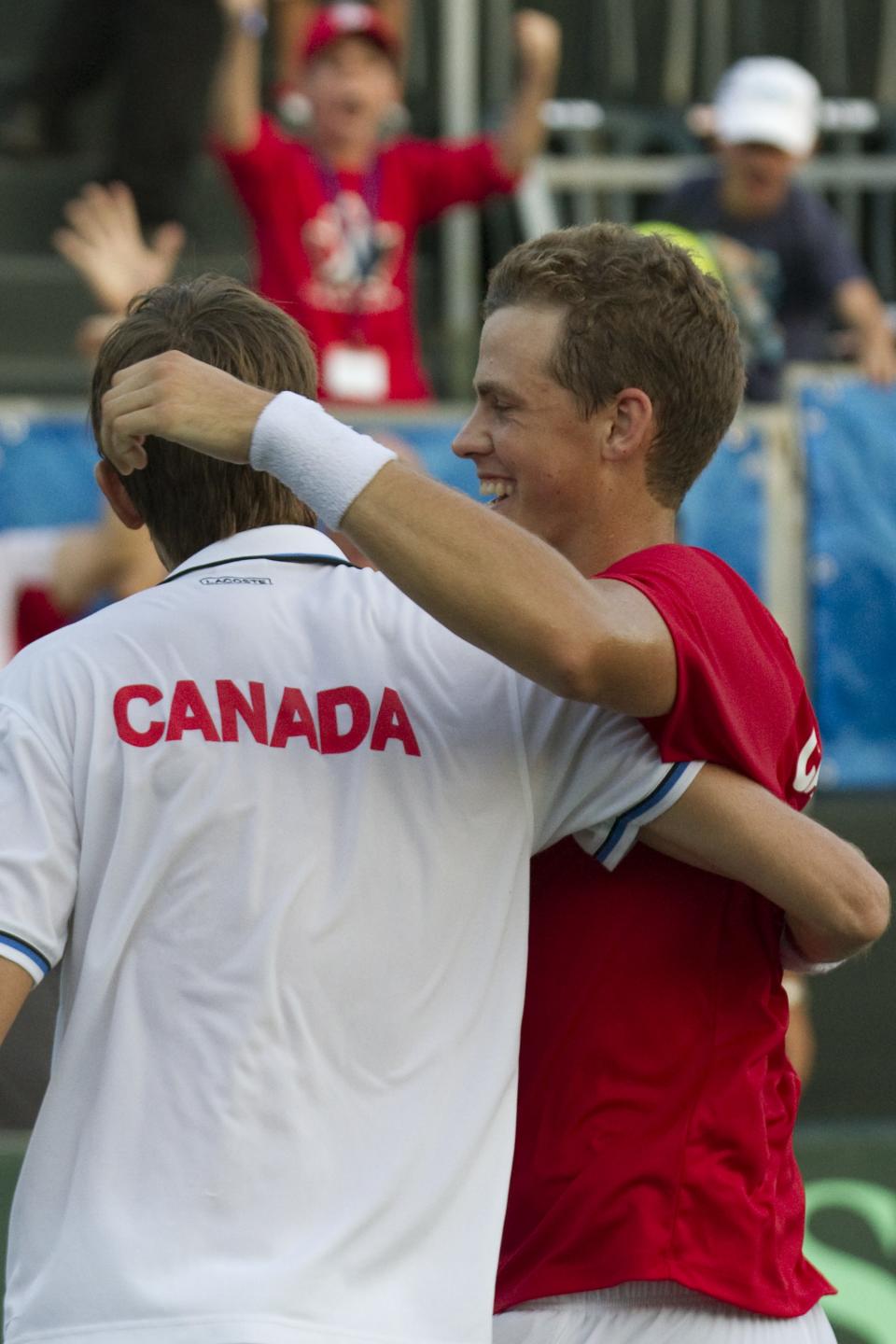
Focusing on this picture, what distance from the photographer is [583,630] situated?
2096mm

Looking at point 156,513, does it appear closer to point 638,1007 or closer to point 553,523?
point 553,523

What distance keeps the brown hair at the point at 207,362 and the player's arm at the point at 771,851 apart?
54 centimetres

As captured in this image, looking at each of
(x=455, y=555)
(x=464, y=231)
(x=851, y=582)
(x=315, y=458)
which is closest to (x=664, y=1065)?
(x=455, y=555)

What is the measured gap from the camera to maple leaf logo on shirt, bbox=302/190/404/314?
738 centimetres

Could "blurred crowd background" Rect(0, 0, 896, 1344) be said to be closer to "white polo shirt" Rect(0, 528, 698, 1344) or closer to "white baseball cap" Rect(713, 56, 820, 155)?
"white baseball cap" Rect(713, 56, 820, 155)

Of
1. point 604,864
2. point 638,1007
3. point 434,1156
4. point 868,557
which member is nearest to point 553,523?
point 604,864

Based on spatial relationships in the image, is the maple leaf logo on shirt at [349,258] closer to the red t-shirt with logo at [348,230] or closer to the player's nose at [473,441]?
the red t-shirt with logo at [348,230]

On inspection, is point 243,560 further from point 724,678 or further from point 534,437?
point 724,678

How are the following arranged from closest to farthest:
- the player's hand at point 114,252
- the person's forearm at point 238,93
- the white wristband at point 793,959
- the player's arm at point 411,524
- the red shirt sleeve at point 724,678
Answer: the player's arm at point 411,524
the red shirt sleeve at point 724,678
the white wristband at point 793,959
the player's hand at point 114,252
the person's forearm at point 238,93

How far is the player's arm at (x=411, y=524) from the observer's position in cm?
208

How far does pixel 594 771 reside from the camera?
2275 mm

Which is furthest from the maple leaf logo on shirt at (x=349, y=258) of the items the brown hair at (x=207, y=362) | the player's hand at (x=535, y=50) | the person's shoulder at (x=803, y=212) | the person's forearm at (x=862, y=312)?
the brown hair at (x=207, y=362)

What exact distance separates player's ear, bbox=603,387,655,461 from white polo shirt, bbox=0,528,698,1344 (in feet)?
1.22

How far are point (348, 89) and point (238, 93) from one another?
383mm
